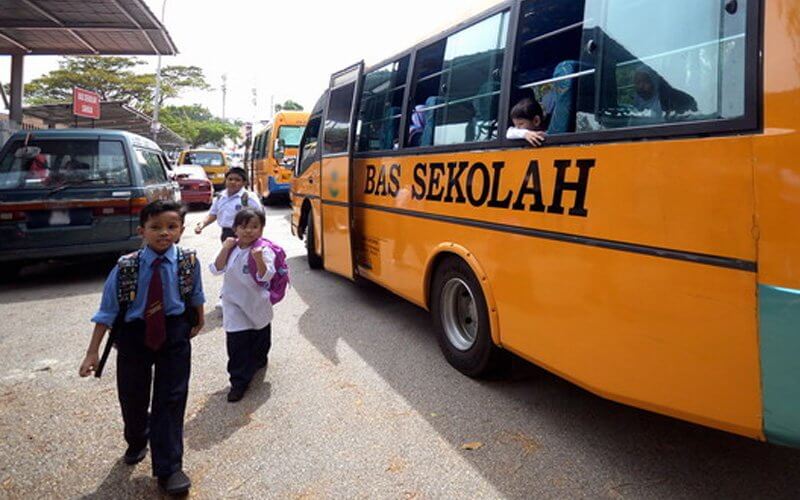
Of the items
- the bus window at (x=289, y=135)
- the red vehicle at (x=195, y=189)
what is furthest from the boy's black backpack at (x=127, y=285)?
the red vehicle at (x=195, y=189)

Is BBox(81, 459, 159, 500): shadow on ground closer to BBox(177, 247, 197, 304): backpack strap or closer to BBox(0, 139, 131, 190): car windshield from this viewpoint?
BBox(177, 247, 197, 304): backpack strap

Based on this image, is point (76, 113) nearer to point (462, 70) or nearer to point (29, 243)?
point (29, 243)

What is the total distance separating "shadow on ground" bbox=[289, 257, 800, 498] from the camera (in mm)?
2344

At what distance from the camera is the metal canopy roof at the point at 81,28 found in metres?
9.82

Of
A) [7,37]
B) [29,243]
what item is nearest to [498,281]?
[29,243]

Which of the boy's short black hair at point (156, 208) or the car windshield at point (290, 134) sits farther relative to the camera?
the car windshield at point (290, 134)

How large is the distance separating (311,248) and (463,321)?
3.77 metres

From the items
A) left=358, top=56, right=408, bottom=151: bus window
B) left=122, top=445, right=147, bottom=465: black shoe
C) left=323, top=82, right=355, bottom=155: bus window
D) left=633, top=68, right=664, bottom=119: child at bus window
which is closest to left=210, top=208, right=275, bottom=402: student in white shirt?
left=122, top=445, right=147, bottom=465: black shoe

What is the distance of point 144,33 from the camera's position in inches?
445

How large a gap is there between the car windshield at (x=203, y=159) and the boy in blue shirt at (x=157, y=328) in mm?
18566

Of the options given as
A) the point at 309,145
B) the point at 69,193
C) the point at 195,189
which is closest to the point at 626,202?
the point at 309,145

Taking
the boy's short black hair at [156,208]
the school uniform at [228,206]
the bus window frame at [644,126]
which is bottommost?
the boy's short black hair at [156,208]

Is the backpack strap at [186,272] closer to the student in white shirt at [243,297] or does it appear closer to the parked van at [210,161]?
the student in white shirt at [243,297]

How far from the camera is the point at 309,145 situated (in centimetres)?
671
